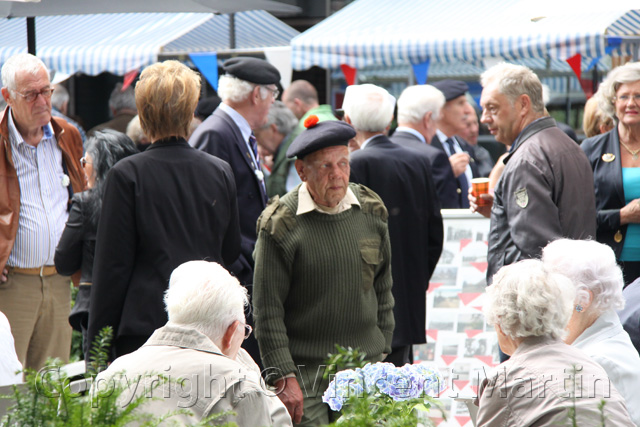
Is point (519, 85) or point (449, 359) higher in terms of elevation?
point (519, 85)

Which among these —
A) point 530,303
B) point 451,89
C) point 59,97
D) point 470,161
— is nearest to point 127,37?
point 59,97

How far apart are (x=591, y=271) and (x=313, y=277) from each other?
1.19m

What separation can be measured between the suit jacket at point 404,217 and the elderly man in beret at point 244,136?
62 centimetres

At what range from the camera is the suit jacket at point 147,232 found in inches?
147

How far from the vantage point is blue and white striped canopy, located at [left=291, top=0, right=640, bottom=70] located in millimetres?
7867

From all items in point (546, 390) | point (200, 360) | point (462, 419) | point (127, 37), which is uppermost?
Result: point (127, 37)

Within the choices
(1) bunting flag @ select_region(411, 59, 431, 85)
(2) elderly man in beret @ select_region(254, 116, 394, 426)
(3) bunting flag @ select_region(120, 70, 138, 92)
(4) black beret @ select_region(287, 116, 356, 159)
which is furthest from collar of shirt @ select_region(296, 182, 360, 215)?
(3) bunting flag @ select_region(120, 70, 138, 92)

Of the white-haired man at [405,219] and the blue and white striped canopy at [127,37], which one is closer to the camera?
the white-haired man at [405,219]

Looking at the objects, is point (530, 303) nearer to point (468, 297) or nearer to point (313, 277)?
point (313, 277)

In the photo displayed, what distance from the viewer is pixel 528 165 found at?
430 cm

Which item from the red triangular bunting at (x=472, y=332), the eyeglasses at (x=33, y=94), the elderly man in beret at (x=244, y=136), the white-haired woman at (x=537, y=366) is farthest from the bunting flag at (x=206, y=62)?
the white-haired woman at (x=537, y=366)

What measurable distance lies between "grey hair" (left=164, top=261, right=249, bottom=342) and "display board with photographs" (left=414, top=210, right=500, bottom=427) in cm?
274

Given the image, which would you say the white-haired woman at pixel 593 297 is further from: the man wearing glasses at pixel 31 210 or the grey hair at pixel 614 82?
the man wearing glasses at pixel 31 210

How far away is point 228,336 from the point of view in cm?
298
